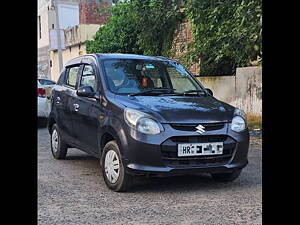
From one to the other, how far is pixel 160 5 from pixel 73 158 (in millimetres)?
6956

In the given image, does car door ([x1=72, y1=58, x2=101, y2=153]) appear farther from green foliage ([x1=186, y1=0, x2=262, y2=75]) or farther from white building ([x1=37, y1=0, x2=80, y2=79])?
white building ([x1=37, y1=0, x2=80, y2=79])

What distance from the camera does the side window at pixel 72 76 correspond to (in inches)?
251

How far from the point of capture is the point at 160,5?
12492 mm

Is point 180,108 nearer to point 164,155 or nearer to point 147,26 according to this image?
point 164,155

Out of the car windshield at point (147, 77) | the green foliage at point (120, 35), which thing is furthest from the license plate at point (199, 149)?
the green foliage at point (120, 35)

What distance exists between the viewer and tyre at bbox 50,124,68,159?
22.0ft

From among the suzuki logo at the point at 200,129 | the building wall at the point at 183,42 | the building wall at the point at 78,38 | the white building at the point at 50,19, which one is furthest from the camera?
the white building at the point at 50,19

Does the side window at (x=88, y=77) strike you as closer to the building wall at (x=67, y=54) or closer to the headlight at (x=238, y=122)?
the headlight at (x=238, y=122)

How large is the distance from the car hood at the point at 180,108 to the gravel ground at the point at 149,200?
0.89m

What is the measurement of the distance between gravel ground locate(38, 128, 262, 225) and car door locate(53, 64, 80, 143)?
61cm

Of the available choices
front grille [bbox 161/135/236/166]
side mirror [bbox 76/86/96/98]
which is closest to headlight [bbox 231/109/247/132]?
front grille [bbox 161/135/236/166]
